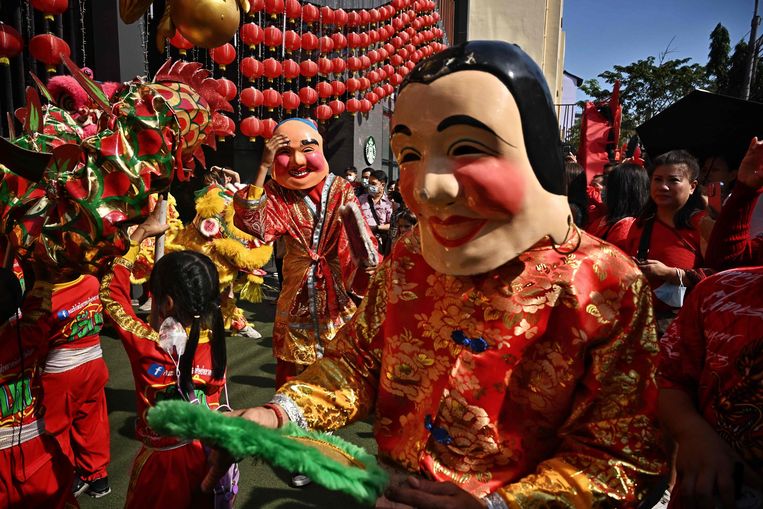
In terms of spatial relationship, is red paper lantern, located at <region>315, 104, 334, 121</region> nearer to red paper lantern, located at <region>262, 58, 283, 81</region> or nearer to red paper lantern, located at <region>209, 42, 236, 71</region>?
red paper lantern, located at <region>262, 58, 283, 81</region>

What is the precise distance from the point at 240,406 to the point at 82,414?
1354 mm

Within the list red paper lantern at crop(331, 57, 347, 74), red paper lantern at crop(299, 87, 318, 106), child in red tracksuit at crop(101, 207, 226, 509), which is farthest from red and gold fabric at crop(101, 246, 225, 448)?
red paper lantern at crop(331, 57, 347, 74)

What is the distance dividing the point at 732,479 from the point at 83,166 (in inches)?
77.6

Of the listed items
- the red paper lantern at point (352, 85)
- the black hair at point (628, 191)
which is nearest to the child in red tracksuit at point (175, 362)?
the black hair at point (628, 191)

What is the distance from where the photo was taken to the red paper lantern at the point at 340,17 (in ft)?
27.0

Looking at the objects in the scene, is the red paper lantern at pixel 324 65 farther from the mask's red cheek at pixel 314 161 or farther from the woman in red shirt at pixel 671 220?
the woman in red shirt at pixel 671 220

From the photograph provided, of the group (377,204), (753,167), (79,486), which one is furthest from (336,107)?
(753,167)

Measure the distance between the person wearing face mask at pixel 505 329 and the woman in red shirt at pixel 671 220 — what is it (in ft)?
5.40

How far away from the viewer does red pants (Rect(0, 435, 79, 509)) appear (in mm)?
1843

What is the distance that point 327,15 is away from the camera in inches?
318

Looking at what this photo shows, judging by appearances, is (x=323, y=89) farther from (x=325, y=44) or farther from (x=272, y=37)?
(x=272, y=37)

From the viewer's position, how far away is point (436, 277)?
1274 mm

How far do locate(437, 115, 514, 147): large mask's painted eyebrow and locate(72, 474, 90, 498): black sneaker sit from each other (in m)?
2.82

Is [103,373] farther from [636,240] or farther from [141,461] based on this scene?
[636,240]
